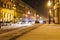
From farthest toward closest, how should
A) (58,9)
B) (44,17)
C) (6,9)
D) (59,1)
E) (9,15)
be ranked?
(44,17) → (9,15) → (6,9) → (58,9) → (59,1)

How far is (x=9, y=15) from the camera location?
61.2 meters

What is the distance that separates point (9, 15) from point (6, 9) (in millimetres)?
4376

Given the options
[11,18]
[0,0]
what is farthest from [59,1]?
[11,18]

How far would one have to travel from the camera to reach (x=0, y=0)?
49.7 m

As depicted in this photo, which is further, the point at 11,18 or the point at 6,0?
the point at 11,18

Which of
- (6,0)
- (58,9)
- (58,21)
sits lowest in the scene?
(58,21)

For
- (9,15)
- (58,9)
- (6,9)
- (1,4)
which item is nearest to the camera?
(58,9)

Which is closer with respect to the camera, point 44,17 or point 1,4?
point 1,4

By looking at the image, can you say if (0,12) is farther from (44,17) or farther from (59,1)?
(44,17)

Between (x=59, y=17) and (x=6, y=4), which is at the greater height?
(x=6, y=4)

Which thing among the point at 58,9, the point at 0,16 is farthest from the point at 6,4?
the point at 58,9

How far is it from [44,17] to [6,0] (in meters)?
120

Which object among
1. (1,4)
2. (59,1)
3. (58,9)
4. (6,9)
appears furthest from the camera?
(6,9)

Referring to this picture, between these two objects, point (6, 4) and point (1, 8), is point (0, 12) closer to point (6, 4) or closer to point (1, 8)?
point (1, 8)
